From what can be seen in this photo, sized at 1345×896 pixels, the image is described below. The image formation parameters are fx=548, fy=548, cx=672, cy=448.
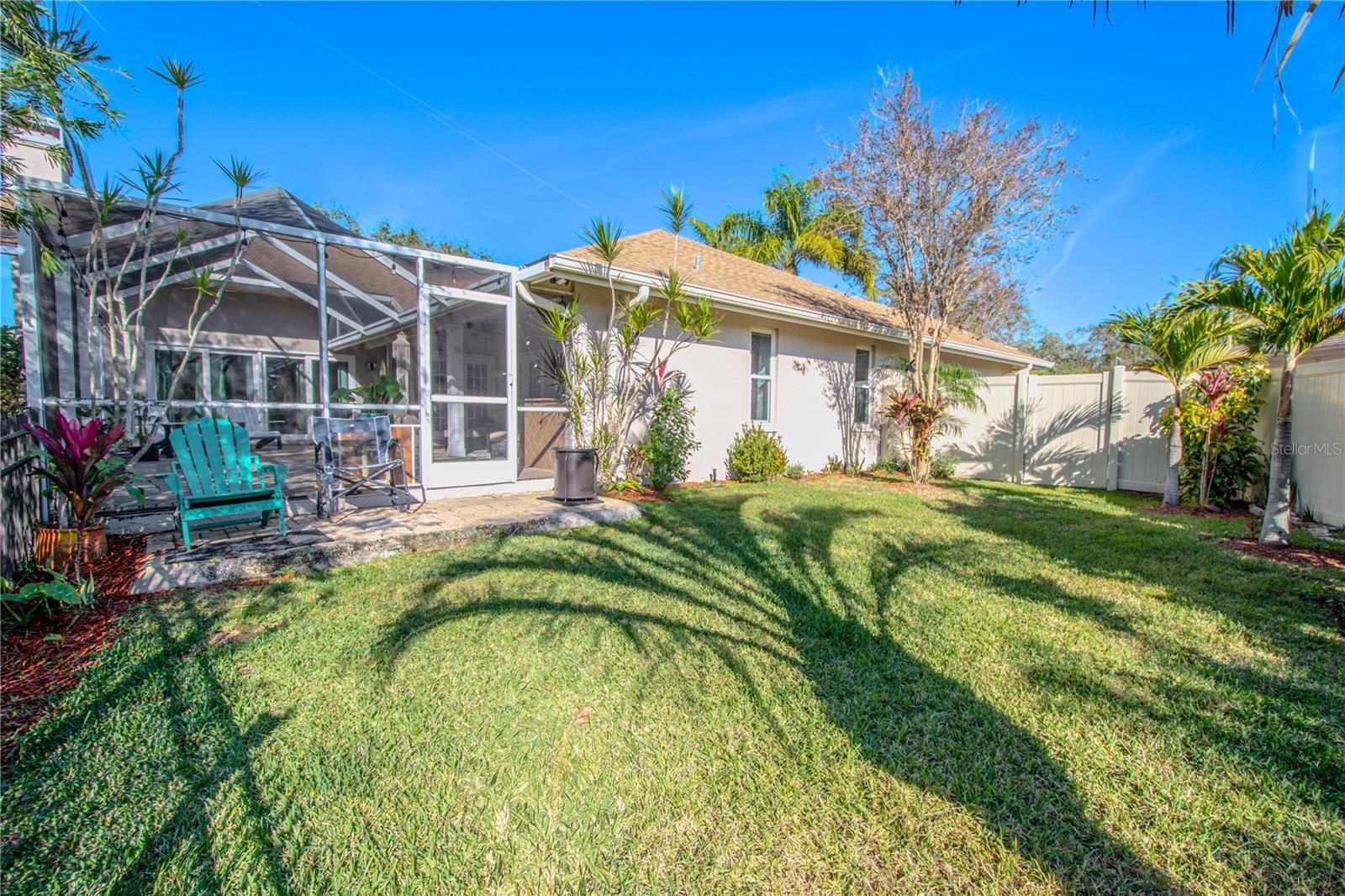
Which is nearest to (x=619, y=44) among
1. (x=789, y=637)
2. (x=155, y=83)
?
(x=155, y=83)

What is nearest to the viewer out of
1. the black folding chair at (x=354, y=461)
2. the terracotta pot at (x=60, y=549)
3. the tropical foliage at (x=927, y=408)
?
the terracotta pot at (x=60, y=549)

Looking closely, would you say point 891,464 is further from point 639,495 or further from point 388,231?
point 388,231

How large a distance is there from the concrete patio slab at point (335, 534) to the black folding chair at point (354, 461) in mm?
217

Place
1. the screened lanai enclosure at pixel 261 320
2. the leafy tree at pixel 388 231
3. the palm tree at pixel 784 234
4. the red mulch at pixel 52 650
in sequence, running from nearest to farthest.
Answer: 1. the red mulch at pixel 52 650
2. the screened lanai enclosure at pixel 261 320
3. the palm tree at pixel 784 234
4. the leafy tree at pixel 388 231

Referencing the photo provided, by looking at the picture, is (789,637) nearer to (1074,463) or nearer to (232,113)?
(1074,463)

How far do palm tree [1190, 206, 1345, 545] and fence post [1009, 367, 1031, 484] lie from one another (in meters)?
5.47

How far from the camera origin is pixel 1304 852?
1755 millimetres

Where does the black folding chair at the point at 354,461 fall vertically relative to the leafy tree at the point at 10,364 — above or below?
below

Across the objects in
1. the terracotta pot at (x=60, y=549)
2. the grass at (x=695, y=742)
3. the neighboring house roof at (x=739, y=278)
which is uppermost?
the neighboring house roof at (x=739, y=278)

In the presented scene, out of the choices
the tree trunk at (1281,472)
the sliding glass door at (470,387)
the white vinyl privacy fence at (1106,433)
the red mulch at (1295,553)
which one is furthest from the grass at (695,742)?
the white vinyl privacy fence at (1106,433)

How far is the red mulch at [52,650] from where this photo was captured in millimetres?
2402

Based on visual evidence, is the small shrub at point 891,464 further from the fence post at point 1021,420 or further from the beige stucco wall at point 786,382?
the fence post at point 1021,420

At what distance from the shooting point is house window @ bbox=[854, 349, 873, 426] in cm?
1194

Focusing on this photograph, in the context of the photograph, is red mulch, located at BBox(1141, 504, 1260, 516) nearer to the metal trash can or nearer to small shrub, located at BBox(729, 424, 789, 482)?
small shrub, located at BBox(729, 424, 789, 482)
